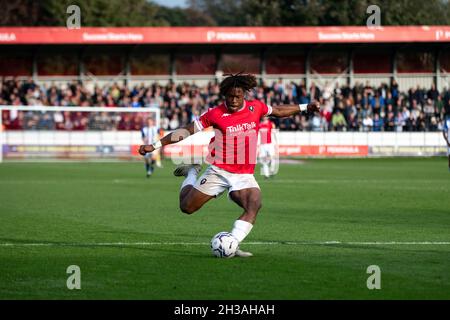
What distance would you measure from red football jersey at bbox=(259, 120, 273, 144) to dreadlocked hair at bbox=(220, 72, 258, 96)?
71.9 ft

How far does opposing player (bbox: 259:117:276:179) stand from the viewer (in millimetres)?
33219

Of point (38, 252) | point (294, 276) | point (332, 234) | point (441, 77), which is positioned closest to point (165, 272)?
point (294, 276)

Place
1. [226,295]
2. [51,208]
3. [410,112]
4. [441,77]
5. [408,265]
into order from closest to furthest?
[226,295] < [408,265] < [51,208] < [410,112] < [441,77]

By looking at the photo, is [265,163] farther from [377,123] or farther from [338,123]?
[377,123]

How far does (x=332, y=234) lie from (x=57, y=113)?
32.1 m

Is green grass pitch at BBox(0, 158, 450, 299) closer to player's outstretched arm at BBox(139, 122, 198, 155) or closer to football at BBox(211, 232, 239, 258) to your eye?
football at BBox(211, 232, 239, 258)

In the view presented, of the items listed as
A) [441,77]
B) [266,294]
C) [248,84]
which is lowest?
[266,294]

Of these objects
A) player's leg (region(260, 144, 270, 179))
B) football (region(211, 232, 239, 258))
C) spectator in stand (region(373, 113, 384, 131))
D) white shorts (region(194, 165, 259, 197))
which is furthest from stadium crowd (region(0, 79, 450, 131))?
football (region(211, 232, 239, 258))

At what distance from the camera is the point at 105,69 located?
183 ft

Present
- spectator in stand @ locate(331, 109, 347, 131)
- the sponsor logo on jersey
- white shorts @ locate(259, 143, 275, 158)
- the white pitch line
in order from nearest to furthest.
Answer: the sponsor logo on jersey
the white pitch line
white shorts @ locate(259, 143, 275, 158)
spectator in stand @ locate(331, 109, 347, 131)

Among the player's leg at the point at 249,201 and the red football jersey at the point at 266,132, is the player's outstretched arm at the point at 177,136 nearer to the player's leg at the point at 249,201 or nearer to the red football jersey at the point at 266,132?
the player's leg at the point at 249,201

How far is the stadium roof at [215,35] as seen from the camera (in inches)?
2035

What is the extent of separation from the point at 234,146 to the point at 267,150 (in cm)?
2155

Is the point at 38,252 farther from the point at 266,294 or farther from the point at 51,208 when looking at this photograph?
the point at 51,208
